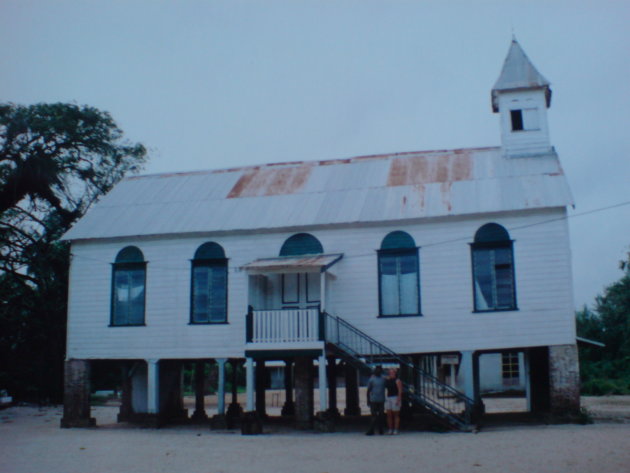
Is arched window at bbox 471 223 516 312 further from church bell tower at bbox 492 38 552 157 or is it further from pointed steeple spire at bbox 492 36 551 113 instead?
pointed steeple spire at bbox 492 36 551 113

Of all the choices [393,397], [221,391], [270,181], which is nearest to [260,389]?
[221,391]

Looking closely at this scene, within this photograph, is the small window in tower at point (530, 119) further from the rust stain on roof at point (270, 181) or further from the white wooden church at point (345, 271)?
the rust stain on roof at point (270, 181)

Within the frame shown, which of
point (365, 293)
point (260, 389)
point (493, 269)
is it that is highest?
point (493, 269)

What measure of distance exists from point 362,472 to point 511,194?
11750 millimetres

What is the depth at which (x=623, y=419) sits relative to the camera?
895 inches

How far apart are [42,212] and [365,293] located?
17.6 meters

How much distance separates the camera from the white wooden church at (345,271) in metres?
21.6

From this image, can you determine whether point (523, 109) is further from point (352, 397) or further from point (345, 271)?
point (352, 397)

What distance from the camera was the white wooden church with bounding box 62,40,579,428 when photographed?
21578 mm

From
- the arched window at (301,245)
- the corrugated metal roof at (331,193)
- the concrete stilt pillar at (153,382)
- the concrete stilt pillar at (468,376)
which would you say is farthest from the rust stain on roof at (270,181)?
the concrete stilt pillar at (468,376)

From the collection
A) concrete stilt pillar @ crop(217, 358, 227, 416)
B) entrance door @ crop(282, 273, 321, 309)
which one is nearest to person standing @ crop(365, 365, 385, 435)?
entrance door @ crop(282, 273, 321, 309)

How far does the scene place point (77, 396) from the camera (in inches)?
979

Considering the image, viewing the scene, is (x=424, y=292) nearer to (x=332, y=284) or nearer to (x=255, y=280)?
(x=332, y=284)

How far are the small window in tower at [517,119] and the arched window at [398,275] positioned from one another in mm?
5854
